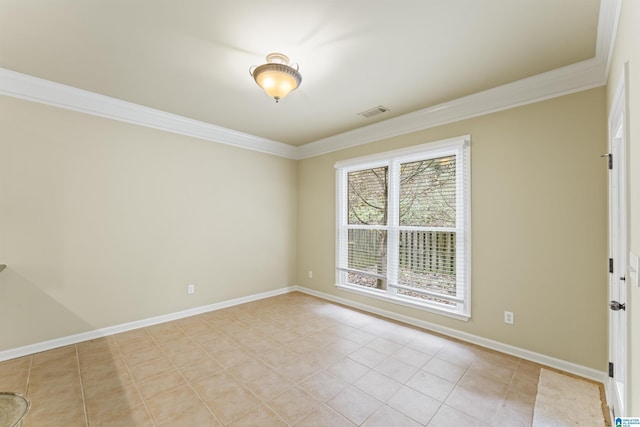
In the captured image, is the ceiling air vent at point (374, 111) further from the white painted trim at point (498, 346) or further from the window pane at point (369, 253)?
the white painted trim at point (498, 346)

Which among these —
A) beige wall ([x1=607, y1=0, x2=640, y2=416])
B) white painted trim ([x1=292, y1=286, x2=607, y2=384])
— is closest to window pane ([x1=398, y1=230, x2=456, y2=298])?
white painted trim ([x1=292, y1=286, x2=607, y2=384])

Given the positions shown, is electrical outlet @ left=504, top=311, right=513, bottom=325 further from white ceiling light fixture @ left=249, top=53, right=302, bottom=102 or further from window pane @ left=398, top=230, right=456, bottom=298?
white ceiling light fixture @ left=249, top=53, right=302, bottom=102

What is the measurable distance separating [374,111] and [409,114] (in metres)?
0.46

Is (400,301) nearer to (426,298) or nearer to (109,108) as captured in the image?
(426,298)

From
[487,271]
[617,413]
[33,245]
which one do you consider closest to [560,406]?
[617,413]

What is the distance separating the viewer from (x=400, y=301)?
12.2 ft

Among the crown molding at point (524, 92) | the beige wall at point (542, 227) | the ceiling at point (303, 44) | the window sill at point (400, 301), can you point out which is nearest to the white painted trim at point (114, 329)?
the window sill at point (400, 301)

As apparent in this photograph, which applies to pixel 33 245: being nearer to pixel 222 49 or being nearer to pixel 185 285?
pixel 185 285

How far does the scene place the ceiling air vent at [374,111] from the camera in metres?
3.41

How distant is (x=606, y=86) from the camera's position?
233 cm

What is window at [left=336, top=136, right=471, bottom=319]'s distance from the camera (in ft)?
10.5

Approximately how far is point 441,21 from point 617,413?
280cm

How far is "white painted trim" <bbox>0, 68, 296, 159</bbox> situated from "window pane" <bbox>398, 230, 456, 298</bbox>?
2.91 metres

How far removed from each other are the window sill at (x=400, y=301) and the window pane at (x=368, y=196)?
1.03 meters
